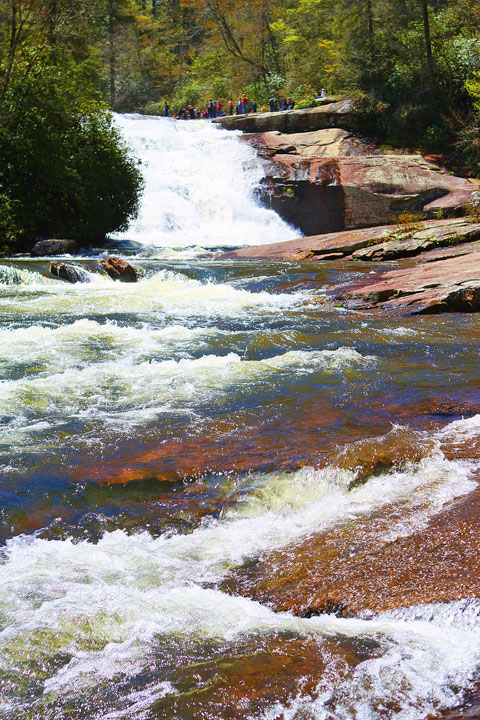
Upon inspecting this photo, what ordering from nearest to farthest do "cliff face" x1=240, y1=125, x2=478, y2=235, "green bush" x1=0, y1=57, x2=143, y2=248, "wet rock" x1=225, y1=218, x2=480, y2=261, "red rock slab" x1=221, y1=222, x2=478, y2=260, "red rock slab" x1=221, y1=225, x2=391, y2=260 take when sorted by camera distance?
"wet rock" x1=225, y1=218, x2=480, y2=261, "red rock slab" x1=221, y1=222, x2=478, y2=260, "red rock slab" x1=221, y1=225, x2=391, y2=260, "green bush" x1=0, y1=57, x2=143, y2=248, "cliff face" x1=240, y1=125, x2=478, y2=235

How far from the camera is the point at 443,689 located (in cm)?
208

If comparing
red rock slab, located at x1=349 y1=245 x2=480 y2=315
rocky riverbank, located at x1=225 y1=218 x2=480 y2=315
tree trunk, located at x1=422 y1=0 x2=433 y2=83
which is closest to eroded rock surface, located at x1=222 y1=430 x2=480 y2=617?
red rock slab, located at x1=349 y1=245 x2=480 y2=315

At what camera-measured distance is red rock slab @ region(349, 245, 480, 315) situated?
990cm

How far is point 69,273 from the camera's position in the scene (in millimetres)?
13133

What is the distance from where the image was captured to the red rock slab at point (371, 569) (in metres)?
2.68

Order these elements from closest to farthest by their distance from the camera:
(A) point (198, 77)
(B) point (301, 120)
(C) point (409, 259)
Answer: (C) point (409, 259) → (B) point (301, 120) → (A) point (198, 77)

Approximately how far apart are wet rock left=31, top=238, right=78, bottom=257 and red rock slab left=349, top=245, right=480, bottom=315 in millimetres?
9012

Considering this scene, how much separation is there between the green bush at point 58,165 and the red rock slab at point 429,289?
10582 mm

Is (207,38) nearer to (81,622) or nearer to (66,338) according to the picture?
(66,338)

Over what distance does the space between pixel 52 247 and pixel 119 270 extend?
4.42 meters

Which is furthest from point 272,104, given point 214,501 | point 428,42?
point 214,501

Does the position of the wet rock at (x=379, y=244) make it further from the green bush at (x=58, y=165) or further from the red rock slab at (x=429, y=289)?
the green bush at (x=58, y=165)

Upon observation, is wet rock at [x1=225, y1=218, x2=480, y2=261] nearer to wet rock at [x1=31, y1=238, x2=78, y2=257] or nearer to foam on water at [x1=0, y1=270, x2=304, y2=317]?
foam on water at [x1=0, y1=270, x2=304, y2=317]

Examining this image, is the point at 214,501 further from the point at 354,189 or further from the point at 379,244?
the point at 354,189
